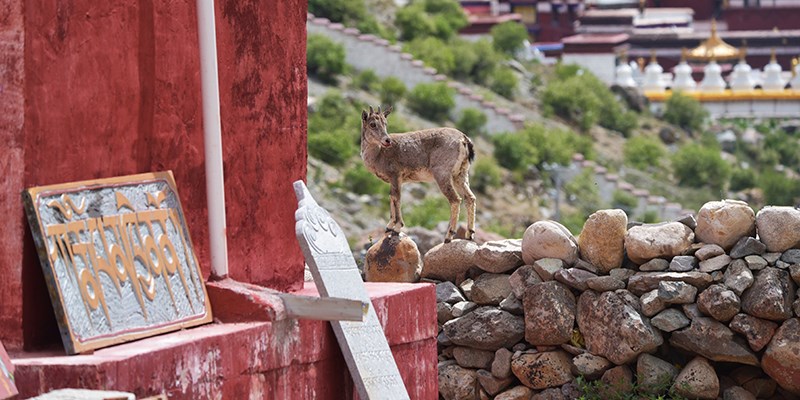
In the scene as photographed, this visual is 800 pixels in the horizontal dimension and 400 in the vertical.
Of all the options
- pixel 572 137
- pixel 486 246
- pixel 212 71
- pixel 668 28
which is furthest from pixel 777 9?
pixel 212 71

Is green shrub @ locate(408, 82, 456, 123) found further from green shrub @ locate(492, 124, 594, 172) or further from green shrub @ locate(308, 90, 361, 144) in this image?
green shrub @ locate(308, 90, 361, 144)

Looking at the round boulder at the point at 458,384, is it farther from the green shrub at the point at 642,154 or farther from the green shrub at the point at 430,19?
the green shrub at the point at 430,19

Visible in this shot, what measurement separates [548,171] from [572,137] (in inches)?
114

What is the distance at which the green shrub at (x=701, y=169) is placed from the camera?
3331 centimetres

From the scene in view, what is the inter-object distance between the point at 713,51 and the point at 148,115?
41424mm

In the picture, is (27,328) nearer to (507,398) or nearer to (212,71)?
(212,71)

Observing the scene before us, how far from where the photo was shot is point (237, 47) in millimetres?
7195

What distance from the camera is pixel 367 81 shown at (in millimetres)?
31938

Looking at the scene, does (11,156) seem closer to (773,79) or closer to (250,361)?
(250,361)

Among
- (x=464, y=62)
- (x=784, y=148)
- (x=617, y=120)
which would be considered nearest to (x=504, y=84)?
(x=464, y=62)

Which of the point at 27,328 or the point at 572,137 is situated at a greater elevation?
the point at 27,328

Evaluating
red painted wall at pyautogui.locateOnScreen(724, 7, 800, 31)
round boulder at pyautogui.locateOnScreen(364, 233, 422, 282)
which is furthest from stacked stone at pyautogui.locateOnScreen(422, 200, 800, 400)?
red painted wall at pyautogui.locateOnScreen(724, 7, 800, 31)

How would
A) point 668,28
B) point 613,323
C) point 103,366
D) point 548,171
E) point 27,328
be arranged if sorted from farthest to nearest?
point 668,28, point 548,171, point 613,323, point 27,328, point 103,366

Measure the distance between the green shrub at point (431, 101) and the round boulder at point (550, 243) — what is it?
2179cm
